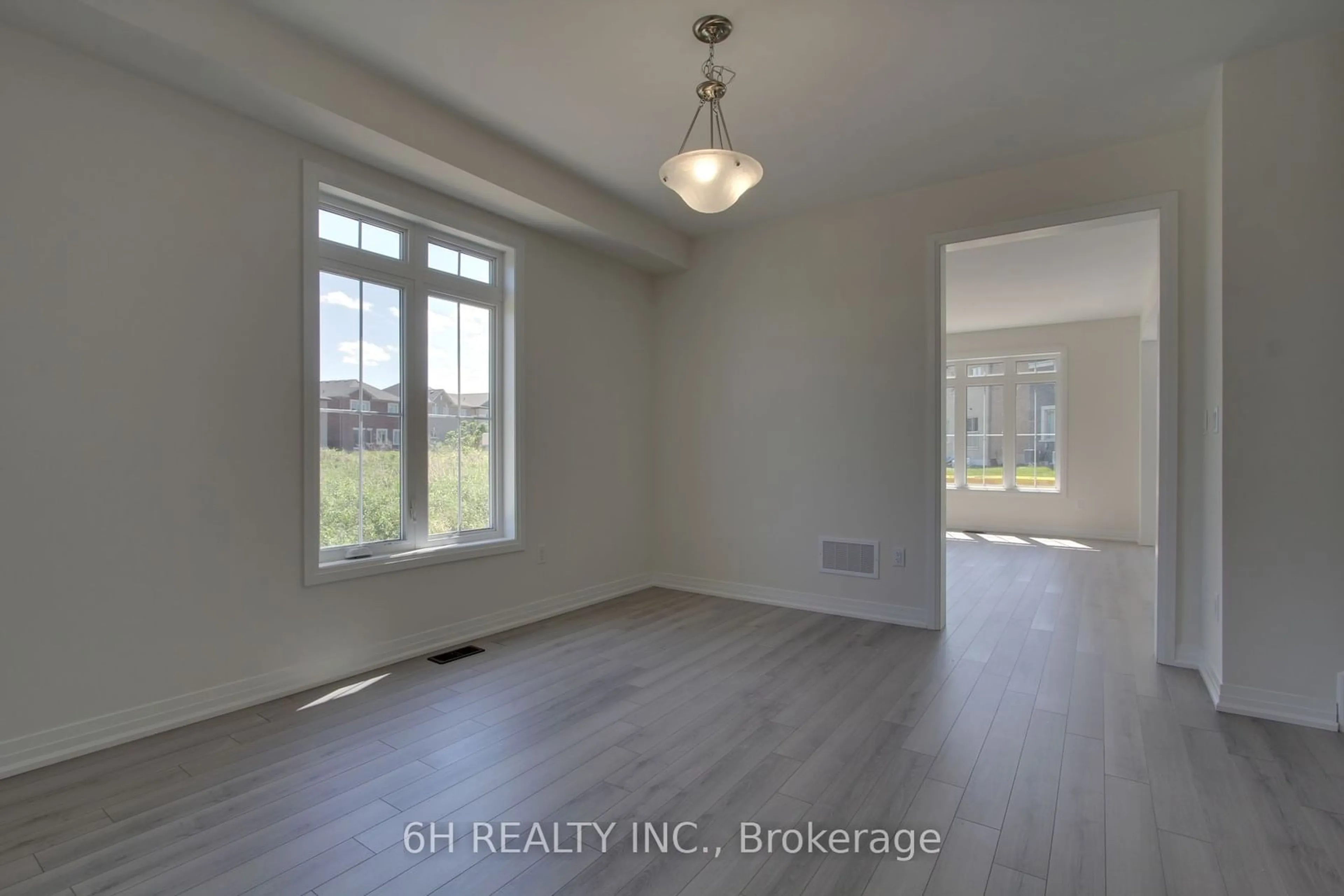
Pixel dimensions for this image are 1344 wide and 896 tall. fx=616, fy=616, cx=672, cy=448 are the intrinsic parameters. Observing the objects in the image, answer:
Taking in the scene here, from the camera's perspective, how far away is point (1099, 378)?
8.07 m

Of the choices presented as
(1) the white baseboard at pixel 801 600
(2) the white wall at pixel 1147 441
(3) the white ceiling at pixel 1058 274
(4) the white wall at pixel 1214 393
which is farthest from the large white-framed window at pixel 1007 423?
(4) the white wall at pixel 1214 393

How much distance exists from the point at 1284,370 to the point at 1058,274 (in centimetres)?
358

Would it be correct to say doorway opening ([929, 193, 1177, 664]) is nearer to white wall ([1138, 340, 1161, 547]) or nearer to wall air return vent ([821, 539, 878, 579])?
white wall ([1138, 340, 1161, 547])

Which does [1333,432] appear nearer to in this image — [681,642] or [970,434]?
[681,642]

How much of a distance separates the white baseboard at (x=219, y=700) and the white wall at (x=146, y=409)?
17 mm

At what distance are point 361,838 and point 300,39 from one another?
10.2 feet

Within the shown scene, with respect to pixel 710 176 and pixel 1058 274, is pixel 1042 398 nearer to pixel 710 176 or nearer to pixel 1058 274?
pixel 1058 274

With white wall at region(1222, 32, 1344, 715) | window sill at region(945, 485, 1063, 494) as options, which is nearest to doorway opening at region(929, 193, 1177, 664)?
window sill at region(945, 485, 1063, 494)

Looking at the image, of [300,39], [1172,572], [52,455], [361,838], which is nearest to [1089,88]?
[1172,572]

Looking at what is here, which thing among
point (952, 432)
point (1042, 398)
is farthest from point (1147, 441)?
point (952, 432)

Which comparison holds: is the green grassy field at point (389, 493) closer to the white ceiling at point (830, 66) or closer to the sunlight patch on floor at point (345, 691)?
the sunlight patch on floor at point (345, 691)

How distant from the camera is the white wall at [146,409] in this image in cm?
229

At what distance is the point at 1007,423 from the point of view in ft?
28.9

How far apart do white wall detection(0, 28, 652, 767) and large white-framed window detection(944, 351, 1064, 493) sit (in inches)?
305
